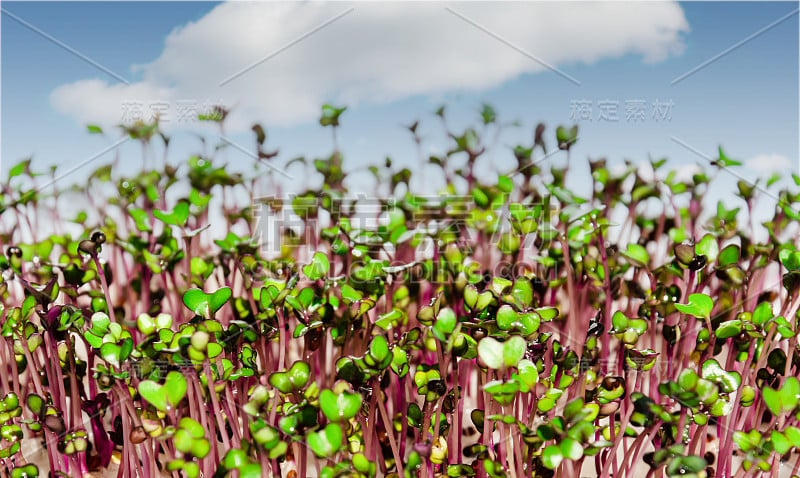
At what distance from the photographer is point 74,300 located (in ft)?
3.93

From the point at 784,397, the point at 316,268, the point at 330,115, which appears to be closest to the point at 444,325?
the point at 316,268

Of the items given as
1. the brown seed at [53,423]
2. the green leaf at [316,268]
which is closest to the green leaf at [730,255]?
the green leaf at [316,268]

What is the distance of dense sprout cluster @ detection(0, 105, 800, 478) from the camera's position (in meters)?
0.78

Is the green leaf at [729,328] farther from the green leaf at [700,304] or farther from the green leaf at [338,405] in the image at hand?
the green leaf at [338,405]

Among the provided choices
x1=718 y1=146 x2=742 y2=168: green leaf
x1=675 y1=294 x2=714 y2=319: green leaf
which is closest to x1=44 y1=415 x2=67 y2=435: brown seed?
x1=675 y1=294 x2=714 y2=319: green leaf

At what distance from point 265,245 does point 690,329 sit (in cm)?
104

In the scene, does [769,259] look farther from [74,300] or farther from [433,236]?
[74,300]

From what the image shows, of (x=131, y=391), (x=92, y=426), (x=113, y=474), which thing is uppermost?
(x=131, y=391)

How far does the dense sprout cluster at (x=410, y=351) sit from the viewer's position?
782mm

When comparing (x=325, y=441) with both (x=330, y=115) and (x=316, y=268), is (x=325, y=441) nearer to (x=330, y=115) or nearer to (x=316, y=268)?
(x=316, y=268)

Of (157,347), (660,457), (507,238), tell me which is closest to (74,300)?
(157,347)

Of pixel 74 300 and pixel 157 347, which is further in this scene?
pixel 74 300

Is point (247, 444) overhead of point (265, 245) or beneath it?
beneath

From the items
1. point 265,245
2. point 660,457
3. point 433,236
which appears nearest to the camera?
point 660,457
